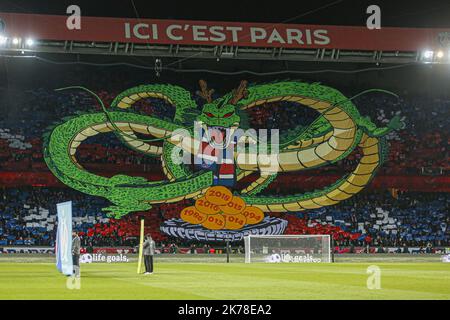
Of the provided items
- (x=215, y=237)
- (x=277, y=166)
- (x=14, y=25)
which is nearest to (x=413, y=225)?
(x=277, y=166)

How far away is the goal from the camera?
42.0 metres

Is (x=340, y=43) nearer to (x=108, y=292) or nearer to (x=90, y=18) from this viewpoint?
(x=90, y=18)

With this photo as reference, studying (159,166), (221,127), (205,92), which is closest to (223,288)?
(159,166)

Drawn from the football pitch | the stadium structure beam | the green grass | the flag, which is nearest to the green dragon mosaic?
the stadium structure beam

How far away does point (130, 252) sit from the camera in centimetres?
4491

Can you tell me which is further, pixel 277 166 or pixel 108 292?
pixel 277 166

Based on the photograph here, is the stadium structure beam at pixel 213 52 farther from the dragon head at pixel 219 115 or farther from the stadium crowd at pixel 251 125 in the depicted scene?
the stadium crowd at pixel 251 125

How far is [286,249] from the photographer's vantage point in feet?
138

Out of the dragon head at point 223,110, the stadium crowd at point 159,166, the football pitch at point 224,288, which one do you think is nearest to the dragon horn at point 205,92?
the dragon head at point 223,110

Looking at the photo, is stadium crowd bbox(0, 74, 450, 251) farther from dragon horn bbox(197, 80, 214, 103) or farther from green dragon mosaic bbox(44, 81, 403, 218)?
green dragon mosaic bbox(44, 81, 403, 218)

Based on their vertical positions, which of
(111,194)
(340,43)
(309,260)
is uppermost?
(340,43)

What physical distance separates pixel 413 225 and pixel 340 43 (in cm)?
1686

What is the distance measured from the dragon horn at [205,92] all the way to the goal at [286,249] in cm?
1243

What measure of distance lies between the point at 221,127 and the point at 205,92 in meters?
3.06
